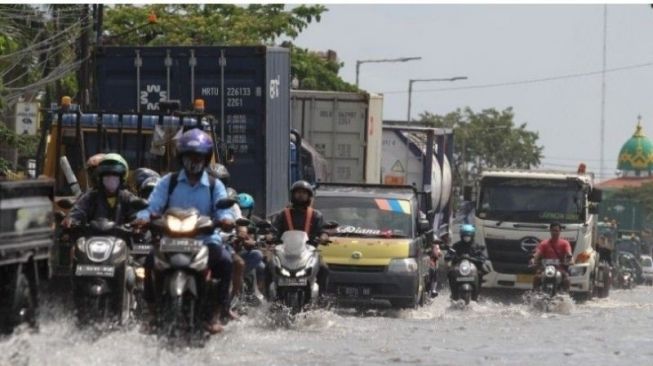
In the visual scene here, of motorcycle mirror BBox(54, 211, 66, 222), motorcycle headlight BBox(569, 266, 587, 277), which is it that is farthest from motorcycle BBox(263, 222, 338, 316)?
motorcycle headlight BBox(569, 266, 587, 277)

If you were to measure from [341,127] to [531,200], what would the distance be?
393cm

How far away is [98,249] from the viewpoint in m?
13.6

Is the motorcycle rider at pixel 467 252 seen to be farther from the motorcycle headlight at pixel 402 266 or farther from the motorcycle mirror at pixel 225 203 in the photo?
the motorcycle mirror at pixel 225 203

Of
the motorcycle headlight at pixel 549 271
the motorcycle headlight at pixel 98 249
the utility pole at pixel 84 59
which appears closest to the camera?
the motorcycle headlight at pixel 98 249

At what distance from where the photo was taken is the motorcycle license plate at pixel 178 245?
12.5 m

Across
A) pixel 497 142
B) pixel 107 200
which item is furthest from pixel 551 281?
pixel 497 142

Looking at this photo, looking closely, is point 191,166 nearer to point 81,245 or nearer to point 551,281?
point 81,245

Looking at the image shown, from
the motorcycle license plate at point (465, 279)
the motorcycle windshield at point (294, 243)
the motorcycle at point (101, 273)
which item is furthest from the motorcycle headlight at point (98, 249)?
the motorcycle license plate at point (465, 279)

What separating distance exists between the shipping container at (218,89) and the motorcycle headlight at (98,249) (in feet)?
30.7

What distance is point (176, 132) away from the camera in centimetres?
1995

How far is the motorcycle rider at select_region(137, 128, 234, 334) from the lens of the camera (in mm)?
13078

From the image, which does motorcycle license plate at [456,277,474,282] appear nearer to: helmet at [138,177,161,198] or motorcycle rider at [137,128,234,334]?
helmet at [138,177,161,198]

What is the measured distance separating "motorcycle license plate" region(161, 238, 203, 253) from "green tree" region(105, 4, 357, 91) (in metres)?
32.4

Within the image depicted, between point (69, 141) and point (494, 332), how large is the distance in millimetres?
5328
